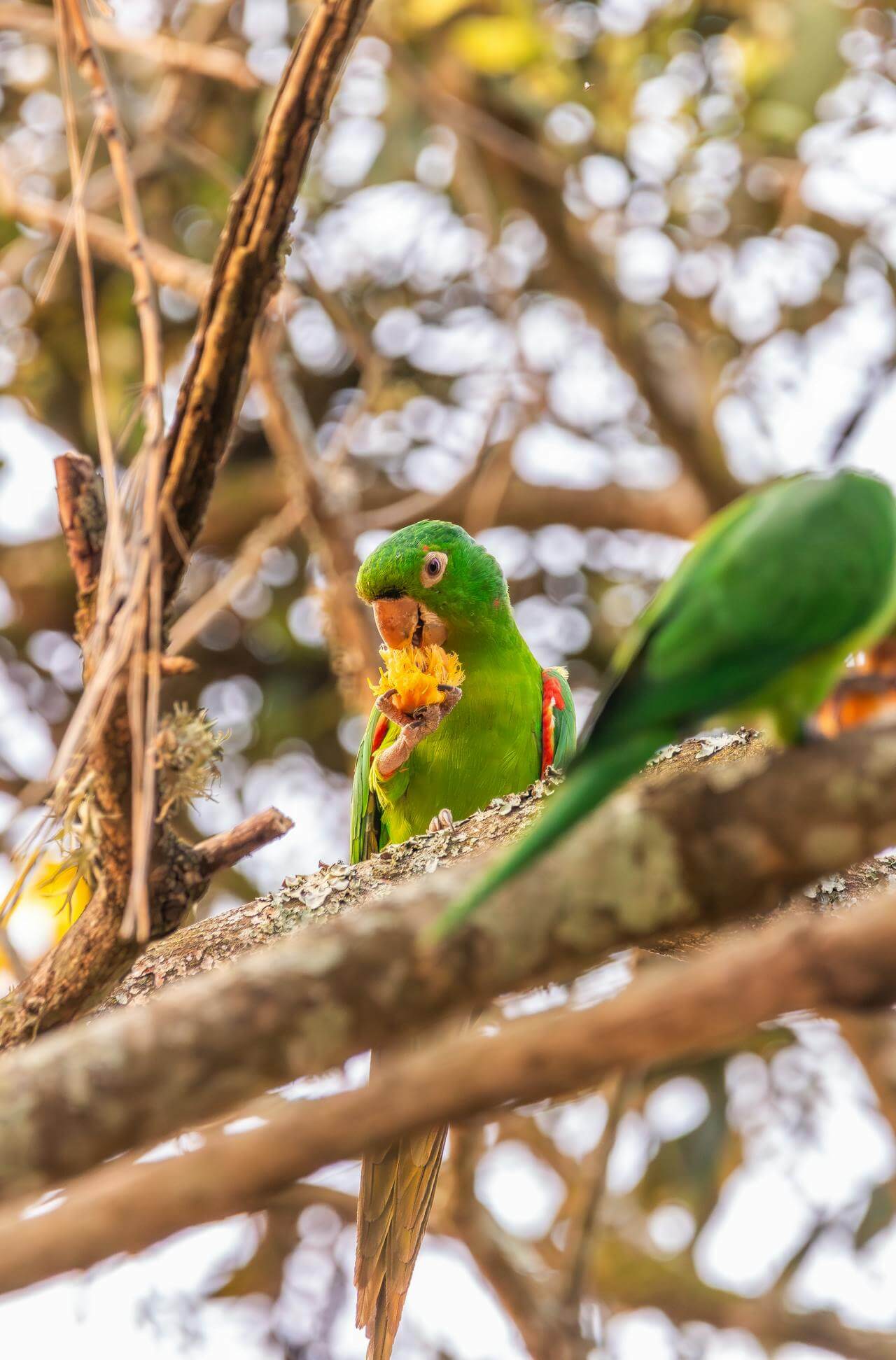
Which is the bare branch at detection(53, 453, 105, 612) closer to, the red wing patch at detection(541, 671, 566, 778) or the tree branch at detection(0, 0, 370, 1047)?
the tree branch at detection(0, 0, 370, 1047)

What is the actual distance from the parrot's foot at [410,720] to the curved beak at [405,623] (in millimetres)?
293

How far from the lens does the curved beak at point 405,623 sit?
4.48 meters

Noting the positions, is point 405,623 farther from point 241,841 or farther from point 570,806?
point 570,806

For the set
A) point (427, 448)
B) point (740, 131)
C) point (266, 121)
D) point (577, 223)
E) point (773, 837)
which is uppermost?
point (266, 121)

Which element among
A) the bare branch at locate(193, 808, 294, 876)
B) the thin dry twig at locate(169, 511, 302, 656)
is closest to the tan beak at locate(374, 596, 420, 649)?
the thin dry twig at locate(169, 511, 302, 656)

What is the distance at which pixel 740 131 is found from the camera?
618cm

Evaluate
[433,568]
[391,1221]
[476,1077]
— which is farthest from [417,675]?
[476,1077]

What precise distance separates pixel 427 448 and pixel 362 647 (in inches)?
96.9

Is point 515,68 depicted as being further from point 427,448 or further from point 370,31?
point 427,448

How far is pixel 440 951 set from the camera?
1.54 m

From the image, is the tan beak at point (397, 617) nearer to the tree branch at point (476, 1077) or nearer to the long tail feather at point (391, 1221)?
the long tail feather at point (391, 1221)

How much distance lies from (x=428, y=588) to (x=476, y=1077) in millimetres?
3280

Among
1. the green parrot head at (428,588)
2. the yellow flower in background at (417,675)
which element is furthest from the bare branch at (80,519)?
the green parrot head at (428,588)

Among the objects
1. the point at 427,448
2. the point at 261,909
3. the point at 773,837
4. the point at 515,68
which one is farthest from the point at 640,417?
the point at 773,837
